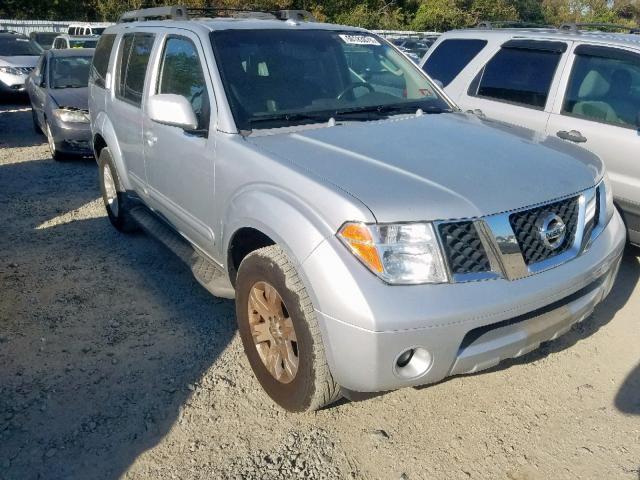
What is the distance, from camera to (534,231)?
2617 mm

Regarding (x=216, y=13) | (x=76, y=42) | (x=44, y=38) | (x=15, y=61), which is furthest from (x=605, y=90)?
(x=44, y=38)

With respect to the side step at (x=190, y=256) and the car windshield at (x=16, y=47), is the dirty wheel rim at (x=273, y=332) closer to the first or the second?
the side step at (x=190, y=256)

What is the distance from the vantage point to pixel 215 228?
3434 mm

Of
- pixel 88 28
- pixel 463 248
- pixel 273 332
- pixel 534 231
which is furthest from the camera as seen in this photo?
pixel 88 28

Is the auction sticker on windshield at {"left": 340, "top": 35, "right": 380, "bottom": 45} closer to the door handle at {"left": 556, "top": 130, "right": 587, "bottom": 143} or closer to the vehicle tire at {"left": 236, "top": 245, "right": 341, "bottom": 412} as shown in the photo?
the door handle at {"left": 556, "top": 130, "right": 587, "bottom": 143}

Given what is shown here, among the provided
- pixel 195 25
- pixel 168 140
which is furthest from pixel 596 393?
pixel 195 25

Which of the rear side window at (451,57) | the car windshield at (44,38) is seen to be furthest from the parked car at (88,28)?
the rear side window at (451,57)

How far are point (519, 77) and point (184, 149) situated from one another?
321 centimetres

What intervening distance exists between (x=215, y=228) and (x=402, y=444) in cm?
158

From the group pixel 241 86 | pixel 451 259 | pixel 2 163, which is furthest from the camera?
pixel 2 163

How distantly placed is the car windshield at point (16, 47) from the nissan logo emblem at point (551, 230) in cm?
1610

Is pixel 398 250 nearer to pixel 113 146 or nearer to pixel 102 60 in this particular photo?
pixel 113 146

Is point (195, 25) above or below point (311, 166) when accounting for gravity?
above

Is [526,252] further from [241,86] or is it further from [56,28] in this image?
[56,28]
